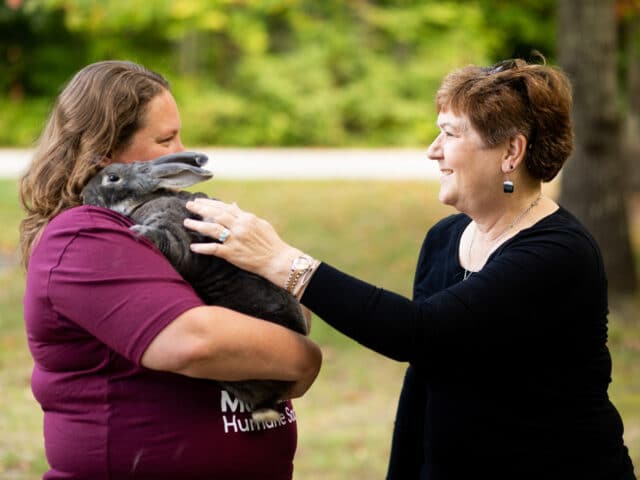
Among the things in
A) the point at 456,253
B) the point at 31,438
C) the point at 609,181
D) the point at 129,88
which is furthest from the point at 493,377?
the point at 609,181

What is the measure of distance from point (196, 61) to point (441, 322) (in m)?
24.1

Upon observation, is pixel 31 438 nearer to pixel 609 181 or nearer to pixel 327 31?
pixel 609 181

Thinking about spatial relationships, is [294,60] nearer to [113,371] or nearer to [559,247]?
[559,247]

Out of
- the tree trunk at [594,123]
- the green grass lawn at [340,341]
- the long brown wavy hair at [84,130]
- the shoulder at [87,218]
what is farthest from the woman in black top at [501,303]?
the tree trunk at [594,123]

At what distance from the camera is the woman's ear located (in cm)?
294

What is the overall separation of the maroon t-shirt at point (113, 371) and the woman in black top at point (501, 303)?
10.7 inches

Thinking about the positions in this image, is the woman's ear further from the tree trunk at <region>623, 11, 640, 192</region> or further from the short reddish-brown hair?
the tree trunk at <region>623, 11, 640, 192</region>

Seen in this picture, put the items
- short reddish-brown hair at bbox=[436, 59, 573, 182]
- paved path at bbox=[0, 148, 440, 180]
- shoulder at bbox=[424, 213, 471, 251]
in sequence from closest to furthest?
short reddish-brown hair at bbox=[436, 59, 573, 182] → shoulder at bbox=[424, 213, 471, 251] → paved path at bbox=[0, 148, 440, 180]

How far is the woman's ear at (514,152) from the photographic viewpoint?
2936 mm

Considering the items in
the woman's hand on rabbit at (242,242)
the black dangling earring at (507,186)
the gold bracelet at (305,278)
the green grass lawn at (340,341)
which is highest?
the black dangling earring at (507,186)

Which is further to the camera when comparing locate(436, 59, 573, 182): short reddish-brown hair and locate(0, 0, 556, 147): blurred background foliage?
locate(0, 0, 556, 147): blurred background foliage

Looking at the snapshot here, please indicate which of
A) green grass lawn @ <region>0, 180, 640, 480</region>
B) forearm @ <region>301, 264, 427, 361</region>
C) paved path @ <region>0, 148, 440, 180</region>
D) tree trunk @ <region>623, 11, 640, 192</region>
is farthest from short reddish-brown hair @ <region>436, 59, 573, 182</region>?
tree trunk @ <region>623, 11, 640, 192</region>

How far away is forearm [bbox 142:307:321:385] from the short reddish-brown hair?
0.91 metres

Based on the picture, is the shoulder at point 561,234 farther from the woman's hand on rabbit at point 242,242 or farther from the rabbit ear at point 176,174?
the rabbit ear at point 176,174
